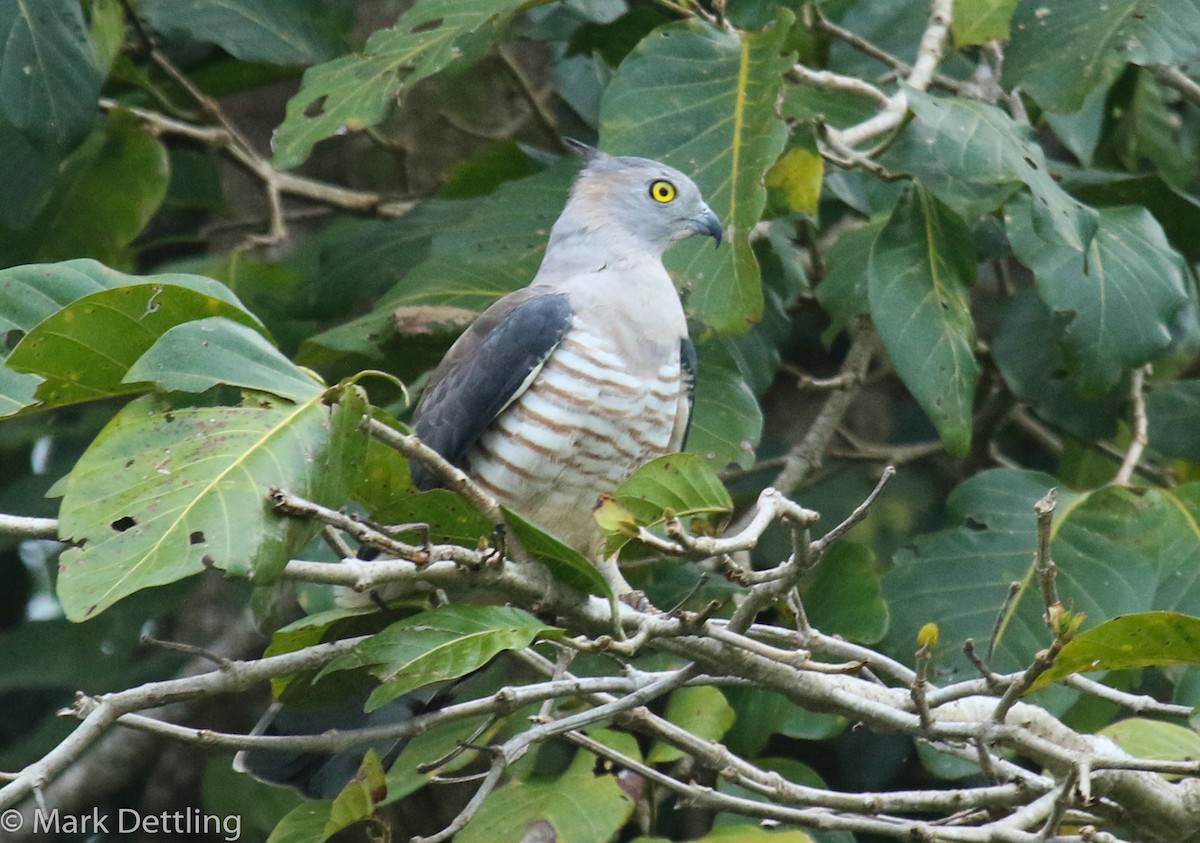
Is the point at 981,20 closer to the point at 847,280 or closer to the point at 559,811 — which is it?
the point at 847,280

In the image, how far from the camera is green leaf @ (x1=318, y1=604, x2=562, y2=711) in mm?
2158

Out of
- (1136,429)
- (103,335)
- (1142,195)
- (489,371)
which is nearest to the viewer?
(103,335)

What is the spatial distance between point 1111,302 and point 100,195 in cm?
315

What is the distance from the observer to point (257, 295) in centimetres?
446

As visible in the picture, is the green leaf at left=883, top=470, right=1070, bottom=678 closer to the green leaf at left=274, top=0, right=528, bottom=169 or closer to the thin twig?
the thin twig

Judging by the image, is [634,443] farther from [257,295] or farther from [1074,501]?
[257,295]

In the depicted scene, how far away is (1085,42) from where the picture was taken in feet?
11.5

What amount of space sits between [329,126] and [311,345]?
58cm

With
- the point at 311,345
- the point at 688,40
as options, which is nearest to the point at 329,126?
the point at 311,345

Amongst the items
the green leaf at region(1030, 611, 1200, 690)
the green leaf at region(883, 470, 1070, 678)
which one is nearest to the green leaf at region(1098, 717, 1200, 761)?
the green leaf at region(883, 470, 1070, 678)

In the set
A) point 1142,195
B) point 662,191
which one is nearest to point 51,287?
point 662,191

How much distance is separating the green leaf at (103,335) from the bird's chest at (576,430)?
112cm

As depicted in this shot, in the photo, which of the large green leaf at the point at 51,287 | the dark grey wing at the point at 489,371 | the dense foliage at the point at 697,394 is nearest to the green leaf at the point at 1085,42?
the dense foliage at the point at 697,394

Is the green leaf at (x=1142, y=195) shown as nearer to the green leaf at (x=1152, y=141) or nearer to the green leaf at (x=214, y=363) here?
the green leaf at (x=1152, y=141)
